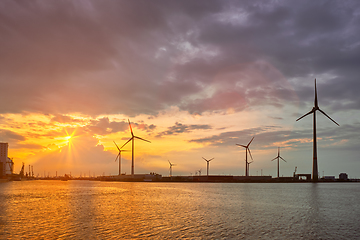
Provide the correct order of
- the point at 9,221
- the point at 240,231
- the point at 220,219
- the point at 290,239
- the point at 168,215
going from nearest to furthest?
1. the point at 290,239
2. the point at 240,231
3. the point at 9,221
4. the point at 220,219
5. the point at 168,215

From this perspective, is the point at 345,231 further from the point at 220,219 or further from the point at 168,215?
the point at 168,215

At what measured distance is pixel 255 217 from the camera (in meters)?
56.4

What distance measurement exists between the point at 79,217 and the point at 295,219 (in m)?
41.4

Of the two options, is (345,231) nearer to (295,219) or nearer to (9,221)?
(295,219)

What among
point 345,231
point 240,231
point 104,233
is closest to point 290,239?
point 240,231

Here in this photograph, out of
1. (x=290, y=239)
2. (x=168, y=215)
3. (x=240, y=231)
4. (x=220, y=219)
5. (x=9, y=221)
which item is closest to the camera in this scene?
(x=290, y=239)

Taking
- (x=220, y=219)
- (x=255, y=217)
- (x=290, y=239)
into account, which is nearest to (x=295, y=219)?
(x=255, y=217)

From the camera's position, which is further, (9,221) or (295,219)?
(295,219)

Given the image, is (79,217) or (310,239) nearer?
(310,239)

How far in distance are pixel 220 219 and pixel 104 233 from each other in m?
22.4

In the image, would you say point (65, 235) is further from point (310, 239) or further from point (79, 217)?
point (310, 239)

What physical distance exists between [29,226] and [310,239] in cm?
4203

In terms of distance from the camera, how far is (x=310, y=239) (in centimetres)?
3884

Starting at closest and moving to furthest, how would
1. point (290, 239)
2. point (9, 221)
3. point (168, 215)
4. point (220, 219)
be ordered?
point (290, 239) < point (9, 221) < point (220, 219) < point (168, 215)
